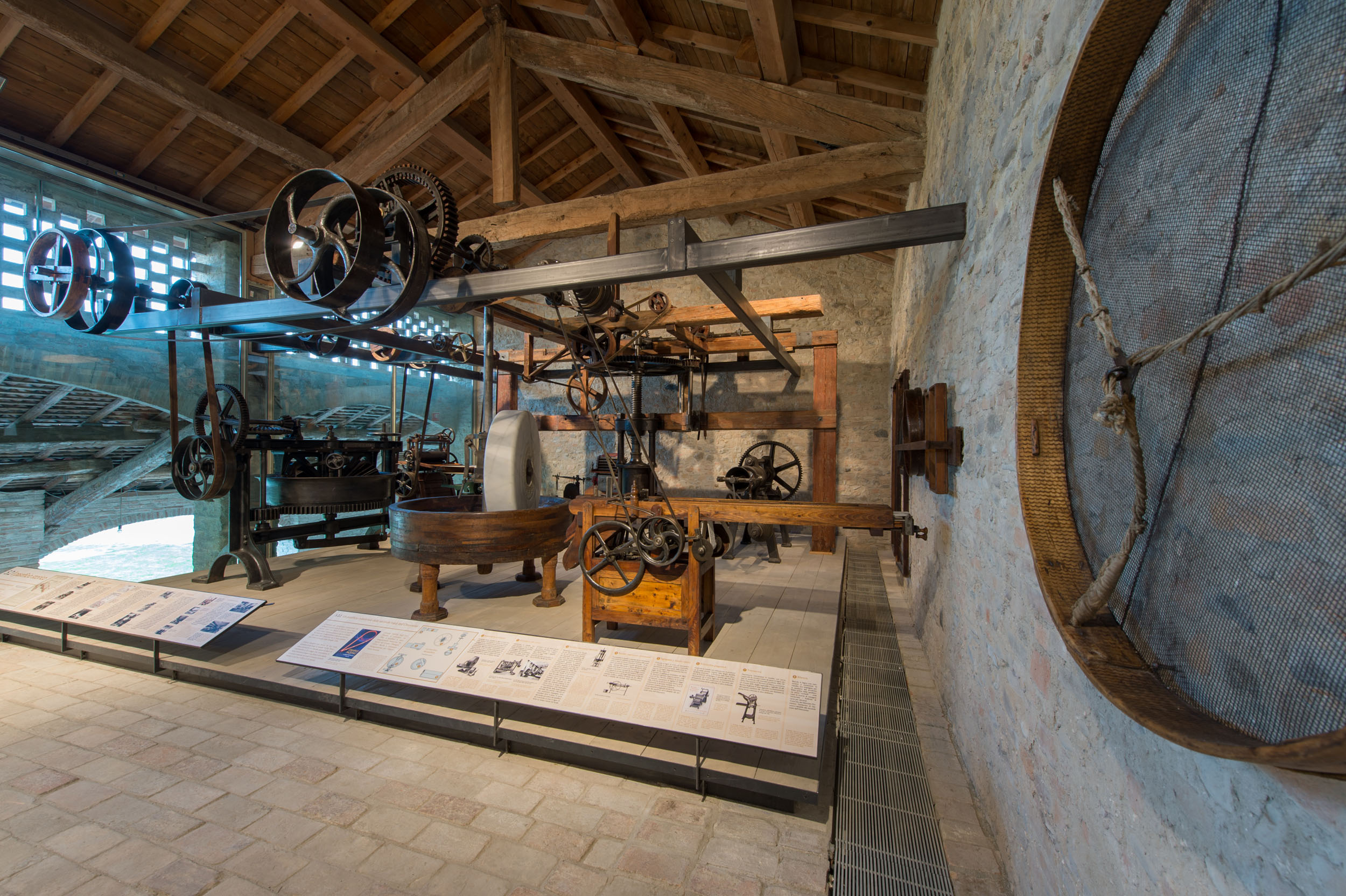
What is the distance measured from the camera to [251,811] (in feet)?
6.41

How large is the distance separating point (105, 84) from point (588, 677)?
7368mm

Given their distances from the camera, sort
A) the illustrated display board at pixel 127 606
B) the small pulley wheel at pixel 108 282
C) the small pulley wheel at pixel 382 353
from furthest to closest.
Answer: the small pulley wheel at pixel 382 353 < the small pulley wheel at pixel 108 282 < the illustrated display board at pixel 127 606

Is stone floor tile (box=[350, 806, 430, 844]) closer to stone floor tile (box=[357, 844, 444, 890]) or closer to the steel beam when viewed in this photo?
stone floor tile (box=[357, 844, 444, 890])

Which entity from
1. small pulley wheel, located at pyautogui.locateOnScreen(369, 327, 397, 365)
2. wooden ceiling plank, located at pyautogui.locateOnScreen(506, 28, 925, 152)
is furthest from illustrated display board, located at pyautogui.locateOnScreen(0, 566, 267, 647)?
wooden ceiling plank, located at pyautogui.locateOnScreen(506, 28, 925, 152)

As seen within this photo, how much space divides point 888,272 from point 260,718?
887 cm

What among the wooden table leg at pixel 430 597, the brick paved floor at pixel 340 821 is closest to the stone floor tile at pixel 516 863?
the brick paved floor at pixel 340 821

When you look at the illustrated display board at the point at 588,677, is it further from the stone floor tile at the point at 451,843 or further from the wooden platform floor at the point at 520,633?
the stone floor tile at the point at 451,843

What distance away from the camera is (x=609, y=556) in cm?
289

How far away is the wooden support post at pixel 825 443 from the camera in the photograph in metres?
6.18

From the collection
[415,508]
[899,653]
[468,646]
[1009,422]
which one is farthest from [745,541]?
[1009,422]

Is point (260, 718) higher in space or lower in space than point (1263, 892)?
→ lower

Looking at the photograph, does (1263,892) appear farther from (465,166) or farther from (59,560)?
(59,560)

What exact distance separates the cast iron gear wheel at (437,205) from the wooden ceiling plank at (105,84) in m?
3.63

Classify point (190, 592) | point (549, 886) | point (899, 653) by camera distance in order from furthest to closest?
point (899, 653) < point (190, 592) < point (549, 886)
